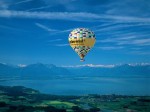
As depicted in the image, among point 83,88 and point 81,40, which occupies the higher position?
point 83,88

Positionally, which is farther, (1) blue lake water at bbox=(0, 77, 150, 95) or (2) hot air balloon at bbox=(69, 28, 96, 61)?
(1) blue lake water at bbox=(0, 77, 150, 95)

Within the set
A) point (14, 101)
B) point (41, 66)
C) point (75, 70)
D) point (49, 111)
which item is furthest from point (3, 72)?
point (49, 111)

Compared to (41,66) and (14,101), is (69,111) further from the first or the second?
(41,66)

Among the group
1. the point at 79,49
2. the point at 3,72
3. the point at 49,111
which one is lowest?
the point at 49,111

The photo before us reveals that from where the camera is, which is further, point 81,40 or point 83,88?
point 83,88

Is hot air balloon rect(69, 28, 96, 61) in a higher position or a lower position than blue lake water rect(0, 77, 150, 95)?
lower

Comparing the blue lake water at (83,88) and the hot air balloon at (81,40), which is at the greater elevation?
the blue lake water at (83,88)

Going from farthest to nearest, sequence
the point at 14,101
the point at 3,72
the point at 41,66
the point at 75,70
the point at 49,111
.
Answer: the point at 75,70 < the point at 41,66 < the point at 3,72 < the point at 14,101 < the point at 49,111

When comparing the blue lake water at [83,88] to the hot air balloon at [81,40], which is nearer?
the hot air balloon at [81,40]
